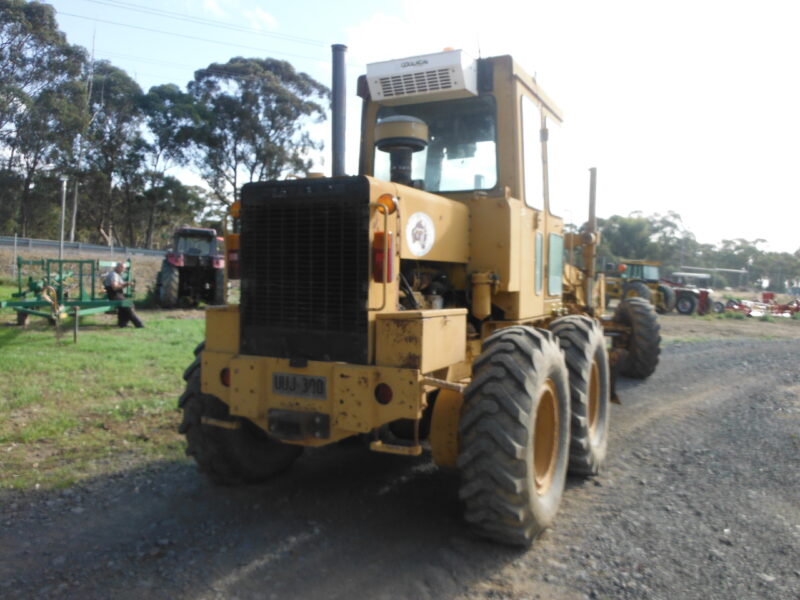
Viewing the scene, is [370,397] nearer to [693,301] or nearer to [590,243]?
[590,243]

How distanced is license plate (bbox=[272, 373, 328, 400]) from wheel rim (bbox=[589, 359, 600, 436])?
2.82m

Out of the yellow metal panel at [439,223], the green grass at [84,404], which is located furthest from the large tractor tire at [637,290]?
the yellow metal panel at [439,223]

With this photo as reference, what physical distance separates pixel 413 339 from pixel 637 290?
22191 mm

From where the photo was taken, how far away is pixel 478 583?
327 centimetres

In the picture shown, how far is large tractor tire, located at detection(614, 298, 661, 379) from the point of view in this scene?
9.08 metres

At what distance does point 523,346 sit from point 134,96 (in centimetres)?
3900

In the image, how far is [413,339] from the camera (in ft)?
11.4

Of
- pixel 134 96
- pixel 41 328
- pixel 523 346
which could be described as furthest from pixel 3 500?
pixel 134 96

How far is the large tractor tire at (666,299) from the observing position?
25891mm

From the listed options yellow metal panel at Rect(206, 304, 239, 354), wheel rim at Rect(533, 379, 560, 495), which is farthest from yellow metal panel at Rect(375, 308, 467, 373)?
yellow metal panel at Rect(206, 304, 239, 354)

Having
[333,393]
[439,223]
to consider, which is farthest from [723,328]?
[333,393]

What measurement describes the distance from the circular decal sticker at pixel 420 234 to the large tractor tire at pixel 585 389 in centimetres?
153

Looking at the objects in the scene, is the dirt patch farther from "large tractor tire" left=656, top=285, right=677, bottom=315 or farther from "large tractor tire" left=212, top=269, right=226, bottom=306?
"large tractor tire" left=212, top=269, right=226, bottom=306

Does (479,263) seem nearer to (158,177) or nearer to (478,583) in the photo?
(478,583)
